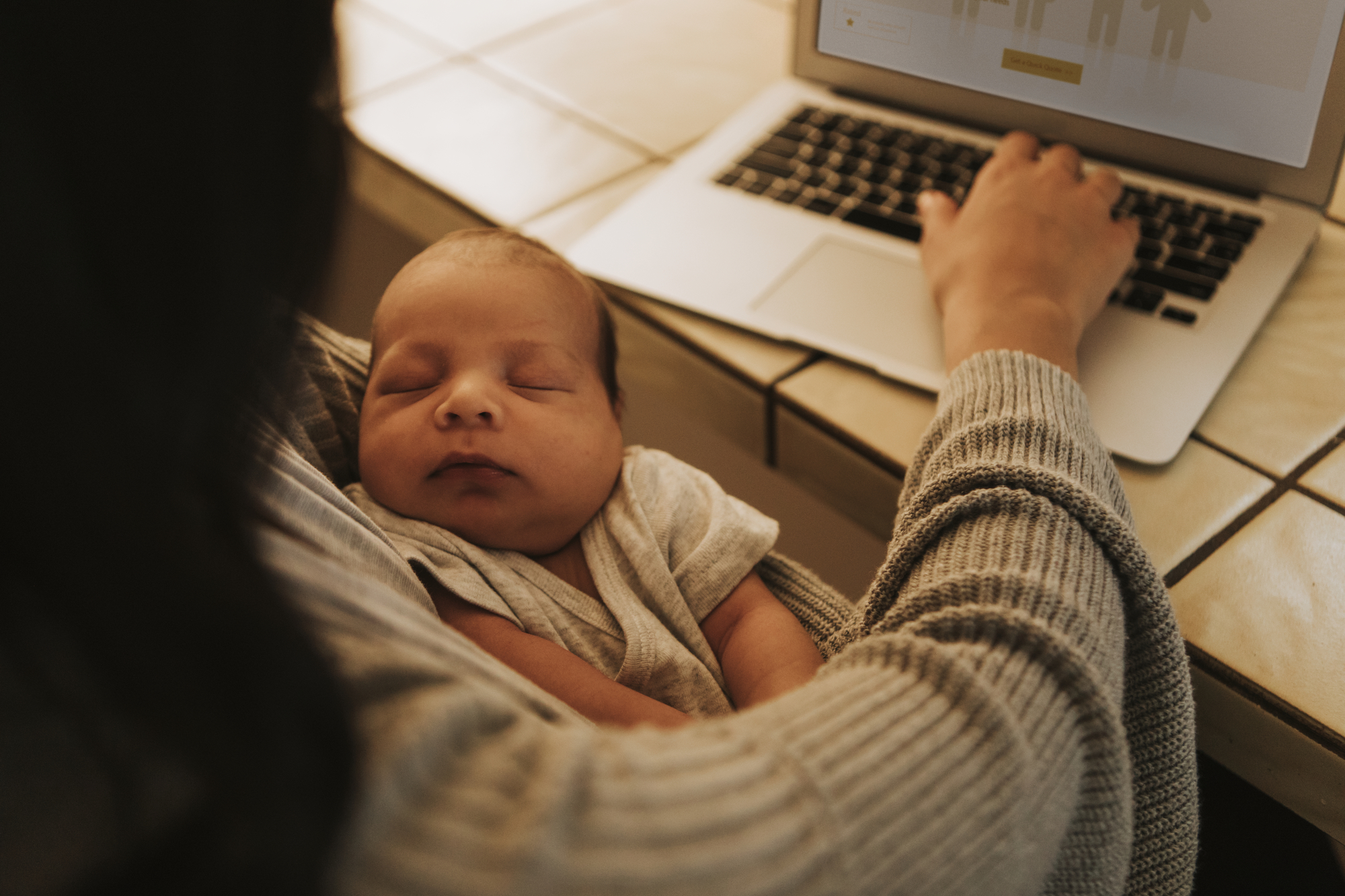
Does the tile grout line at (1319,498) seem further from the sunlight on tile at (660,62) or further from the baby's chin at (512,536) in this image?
the sunlight on tile at (660,62)

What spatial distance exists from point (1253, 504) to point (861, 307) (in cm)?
31

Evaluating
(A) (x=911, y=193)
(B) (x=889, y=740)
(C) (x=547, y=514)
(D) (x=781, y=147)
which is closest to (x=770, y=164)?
(D) (x=781, y=147)

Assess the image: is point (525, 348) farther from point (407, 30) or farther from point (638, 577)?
point (407, 30)

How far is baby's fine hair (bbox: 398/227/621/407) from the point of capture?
75 cm

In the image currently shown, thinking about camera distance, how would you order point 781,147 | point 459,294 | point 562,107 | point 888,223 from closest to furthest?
point 459,294 → point 888,223 → point 781,147 → point 562,107

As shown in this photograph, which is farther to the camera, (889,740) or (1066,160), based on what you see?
(1066,160)

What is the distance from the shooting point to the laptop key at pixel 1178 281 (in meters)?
0.73

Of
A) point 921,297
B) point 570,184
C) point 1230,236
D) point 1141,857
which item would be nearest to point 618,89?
point 570,184

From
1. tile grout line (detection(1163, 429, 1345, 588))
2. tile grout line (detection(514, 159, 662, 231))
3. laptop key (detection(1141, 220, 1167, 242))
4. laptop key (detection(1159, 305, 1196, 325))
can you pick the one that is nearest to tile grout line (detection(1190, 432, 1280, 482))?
tile grout line (detection(1163, 429, 1345, 588))

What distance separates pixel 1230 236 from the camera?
781 millimetres

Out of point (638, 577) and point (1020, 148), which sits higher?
point (1020, 148)

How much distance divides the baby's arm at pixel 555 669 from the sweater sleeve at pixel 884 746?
0.16 m

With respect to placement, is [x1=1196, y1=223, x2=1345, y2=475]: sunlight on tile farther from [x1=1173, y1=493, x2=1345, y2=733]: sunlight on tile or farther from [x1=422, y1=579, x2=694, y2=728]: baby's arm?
[x1=422, y1=579, x2=694, y2=728]: baby's arm

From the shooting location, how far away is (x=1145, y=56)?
2.65 ft
